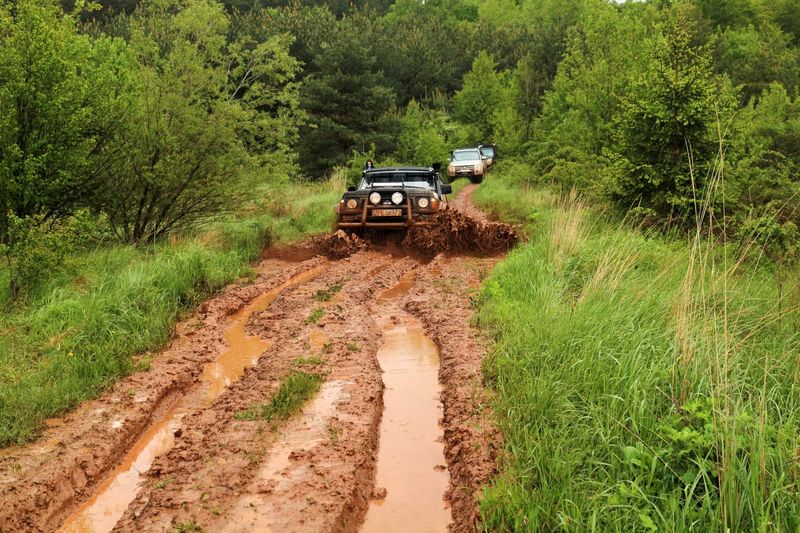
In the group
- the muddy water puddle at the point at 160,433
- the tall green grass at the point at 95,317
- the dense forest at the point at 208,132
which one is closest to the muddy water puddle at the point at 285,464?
the muddy water puddle at the point at 160,433

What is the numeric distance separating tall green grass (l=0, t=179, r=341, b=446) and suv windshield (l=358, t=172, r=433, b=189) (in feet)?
10.7

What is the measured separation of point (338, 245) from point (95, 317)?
601 cm

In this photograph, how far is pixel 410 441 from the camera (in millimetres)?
4711

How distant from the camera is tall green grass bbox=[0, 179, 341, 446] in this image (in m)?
5.05

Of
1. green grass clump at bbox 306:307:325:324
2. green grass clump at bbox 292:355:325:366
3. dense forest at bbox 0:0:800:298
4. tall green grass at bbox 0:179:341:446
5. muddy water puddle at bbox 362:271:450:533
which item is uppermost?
dense forest at bbox 0:0:800:298

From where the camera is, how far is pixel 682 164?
32.7 ft

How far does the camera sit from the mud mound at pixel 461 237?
11906mm

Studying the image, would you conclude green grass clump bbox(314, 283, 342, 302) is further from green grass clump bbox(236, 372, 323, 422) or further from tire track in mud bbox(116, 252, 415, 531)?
green grass clump bbox(236, 372, 323, 422)

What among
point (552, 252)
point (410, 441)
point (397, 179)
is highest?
point (397, 179)

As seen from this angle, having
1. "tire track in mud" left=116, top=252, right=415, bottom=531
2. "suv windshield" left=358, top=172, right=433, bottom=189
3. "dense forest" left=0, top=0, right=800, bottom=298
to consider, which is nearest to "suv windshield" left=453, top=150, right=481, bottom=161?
"dense forest" left=0, top=0, right=800, bottom=298

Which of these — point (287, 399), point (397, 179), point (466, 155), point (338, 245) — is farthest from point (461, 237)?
point (466, 155)

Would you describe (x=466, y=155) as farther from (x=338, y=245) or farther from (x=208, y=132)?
(x=208, y=132)

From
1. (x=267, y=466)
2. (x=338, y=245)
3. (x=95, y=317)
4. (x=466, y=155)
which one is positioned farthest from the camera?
(x=466, y=155)

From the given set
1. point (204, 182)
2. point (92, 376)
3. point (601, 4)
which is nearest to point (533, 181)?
point (601, 4)
